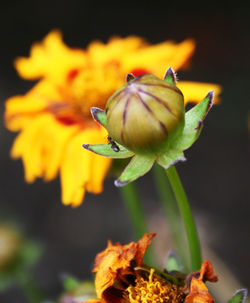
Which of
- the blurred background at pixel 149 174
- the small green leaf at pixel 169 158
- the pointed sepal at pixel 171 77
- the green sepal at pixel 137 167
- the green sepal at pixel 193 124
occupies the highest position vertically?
the pointed sepal at pixel 171 77

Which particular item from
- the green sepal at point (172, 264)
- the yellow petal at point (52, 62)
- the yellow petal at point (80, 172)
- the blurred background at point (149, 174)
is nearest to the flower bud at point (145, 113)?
the green sepal at point (172, 264)

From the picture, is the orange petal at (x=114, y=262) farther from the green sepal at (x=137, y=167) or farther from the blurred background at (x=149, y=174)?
the blurred background at (x=149, y=174)

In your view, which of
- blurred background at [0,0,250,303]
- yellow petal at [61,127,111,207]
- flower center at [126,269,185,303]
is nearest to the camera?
flower center at [126,269,185,303]

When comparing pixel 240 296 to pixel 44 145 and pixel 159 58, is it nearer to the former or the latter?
pixel 44 145

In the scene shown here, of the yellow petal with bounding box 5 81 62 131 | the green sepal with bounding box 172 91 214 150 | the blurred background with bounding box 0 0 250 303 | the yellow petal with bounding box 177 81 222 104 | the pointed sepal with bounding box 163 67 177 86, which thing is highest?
the pointed sepal with bounding box 163 67 177 86

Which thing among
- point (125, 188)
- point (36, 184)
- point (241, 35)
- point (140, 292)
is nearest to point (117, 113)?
point (140, 292)

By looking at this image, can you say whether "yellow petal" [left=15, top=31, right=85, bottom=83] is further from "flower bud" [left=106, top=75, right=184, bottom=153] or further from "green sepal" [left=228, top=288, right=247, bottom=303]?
"green sepal" [left=228, top=288, right=247, bottom=303]

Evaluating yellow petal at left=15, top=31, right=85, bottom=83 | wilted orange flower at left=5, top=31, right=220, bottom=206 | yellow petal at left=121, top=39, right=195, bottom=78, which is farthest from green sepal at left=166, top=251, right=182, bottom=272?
yellow petal at left=15, top=31, right=85, bottom=83

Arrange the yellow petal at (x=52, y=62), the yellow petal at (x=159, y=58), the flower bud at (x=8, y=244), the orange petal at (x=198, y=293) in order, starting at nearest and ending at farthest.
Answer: the orange petal at (x=198, y=293) → the yellow petal at (x=159, y=58) → the yellow petal at (x=52, y=62) → the flower bud at (x=8, y=244)
